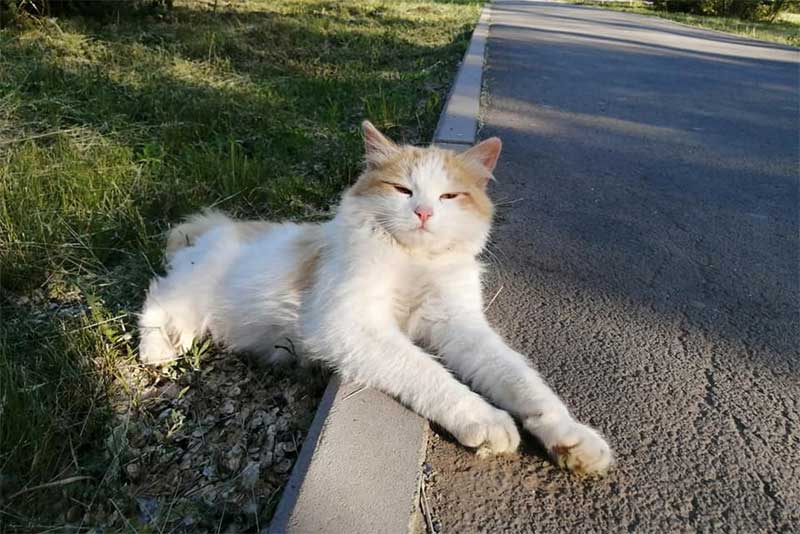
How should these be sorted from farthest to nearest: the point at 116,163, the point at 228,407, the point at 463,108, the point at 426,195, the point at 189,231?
the point at 463,108 → the point at 116,163 → the point at 189,231 → the point at 426,195 → the point at 228,407

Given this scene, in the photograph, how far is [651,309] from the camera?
2.72 metres

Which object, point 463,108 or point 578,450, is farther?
point 463,108

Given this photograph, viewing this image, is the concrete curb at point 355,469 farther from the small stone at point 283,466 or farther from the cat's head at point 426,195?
the cat's head at point 426,195

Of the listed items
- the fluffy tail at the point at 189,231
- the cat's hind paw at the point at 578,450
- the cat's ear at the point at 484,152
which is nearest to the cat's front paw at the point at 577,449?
the cat's hind paw at the point at 578,450

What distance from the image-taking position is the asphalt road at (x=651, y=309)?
1651 mm

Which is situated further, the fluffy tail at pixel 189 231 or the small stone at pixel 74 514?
the fluffy tail at pixel 189 231

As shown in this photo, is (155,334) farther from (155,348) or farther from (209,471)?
(209,471)

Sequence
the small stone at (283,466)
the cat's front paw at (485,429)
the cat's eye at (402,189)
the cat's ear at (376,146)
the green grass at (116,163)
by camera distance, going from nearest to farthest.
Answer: the cat's front paw at (485,429)
the small stone at (283,466)
the green grass at (116,163)
the cat's eye at (402,189)
the cat's ear at (376,146)

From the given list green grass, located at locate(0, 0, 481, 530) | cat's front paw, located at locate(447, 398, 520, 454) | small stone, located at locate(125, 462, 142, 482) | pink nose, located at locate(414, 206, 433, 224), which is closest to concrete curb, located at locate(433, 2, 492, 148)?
green grass, located at locate(0, 0, 481, 530)

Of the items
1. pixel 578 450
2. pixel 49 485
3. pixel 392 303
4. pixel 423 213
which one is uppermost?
pixel 423 213

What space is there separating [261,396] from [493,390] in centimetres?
90

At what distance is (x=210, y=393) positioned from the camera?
85.7 inches

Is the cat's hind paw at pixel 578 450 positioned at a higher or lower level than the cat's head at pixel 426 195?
lower

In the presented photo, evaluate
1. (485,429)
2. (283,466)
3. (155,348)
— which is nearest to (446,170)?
(485,429)
